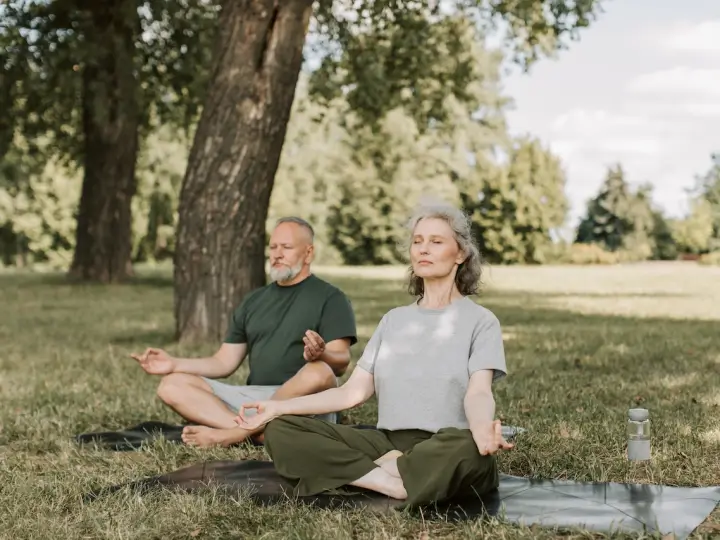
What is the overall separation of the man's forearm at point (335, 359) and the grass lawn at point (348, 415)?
0.67 metres

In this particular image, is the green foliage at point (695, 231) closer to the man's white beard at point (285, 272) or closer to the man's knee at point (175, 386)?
the man's white beard at point (285, 272)

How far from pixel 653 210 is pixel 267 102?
64.6m

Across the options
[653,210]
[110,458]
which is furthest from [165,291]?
[653,210]

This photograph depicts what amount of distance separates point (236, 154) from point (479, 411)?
699 centimetres

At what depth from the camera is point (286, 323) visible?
610 centimetres

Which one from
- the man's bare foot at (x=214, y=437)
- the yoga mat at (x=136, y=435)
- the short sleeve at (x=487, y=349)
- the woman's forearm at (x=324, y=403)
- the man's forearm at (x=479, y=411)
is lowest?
the yoga mat at (x=136, y=435)

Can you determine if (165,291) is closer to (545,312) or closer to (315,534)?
(545,312)

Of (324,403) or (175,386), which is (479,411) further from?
(175,386)

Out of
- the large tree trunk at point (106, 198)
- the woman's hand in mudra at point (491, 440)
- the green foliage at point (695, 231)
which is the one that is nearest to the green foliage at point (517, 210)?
the green foliage at point (695, 231)

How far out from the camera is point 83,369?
963 centimetres

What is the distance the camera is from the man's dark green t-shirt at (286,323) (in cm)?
603

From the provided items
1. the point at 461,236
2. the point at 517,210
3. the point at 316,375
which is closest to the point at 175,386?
the point at 316,375

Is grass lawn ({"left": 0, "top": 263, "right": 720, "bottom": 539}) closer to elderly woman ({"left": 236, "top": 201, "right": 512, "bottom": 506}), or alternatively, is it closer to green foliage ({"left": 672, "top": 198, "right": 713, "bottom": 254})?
elderly woman ({"left": 236, "top": 201, "right": 512, "bottom": 506})

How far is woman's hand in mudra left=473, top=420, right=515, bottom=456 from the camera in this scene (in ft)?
13.0
